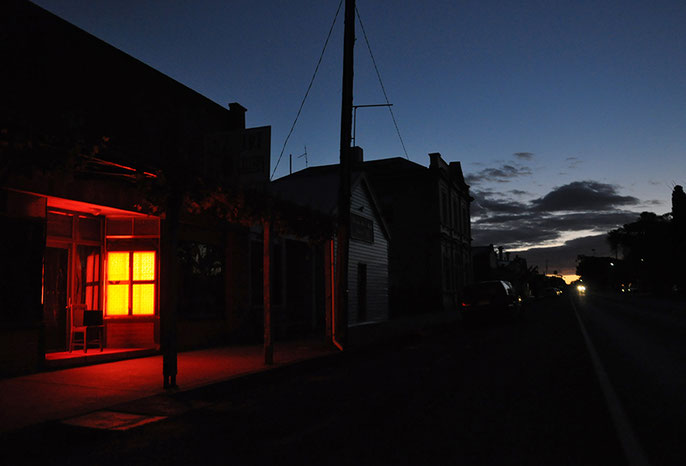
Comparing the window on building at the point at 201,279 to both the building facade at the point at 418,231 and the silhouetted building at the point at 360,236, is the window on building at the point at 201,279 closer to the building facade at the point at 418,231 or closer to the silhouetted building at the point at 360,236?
the silhouetted building at the point at 360,236

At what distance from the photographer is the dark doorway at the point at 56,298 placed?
1164 cm

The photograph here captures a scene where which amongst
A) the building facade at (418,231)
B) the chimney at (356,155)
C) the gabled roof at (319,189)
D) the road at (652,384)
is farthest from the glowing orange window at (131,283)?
the building facade at (418,231)

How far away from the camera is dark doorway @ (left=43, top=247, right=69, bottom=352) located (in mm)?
11641

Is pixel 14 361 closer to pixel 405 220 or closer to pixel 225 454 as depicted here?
pixel 225 454

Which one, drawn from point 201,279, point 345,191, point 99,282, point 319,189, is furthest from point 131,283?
point 319,189

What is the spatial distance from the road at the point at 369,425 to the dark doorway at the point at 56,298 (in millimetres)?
5288

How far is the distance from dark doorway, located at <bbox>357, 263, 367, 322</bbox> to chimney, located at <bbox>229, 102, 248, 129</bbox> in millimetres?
8268

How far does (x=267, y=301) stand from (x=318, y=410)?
426cm

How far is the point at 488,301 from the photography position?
22.6 metres

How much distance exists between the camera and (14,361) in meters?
9.04

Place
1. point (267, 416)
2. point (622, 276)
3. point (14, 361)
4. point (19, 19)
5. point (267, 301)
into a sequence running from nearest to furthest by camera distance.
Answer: point (267, 416), point (14, 361), point (19, 19), point (267, 301), point (622, 276)

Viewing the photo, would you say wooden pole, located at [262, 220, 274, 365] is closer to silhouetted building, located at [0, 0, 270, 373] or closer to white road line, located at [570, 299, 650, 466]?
silhouetted building, located at [0, 0, 270, 373]

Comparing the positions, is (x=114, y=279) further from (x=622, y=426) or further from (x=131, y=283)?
(x=622, y=426)

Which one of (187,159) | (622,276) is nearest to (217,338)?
(187,159)
